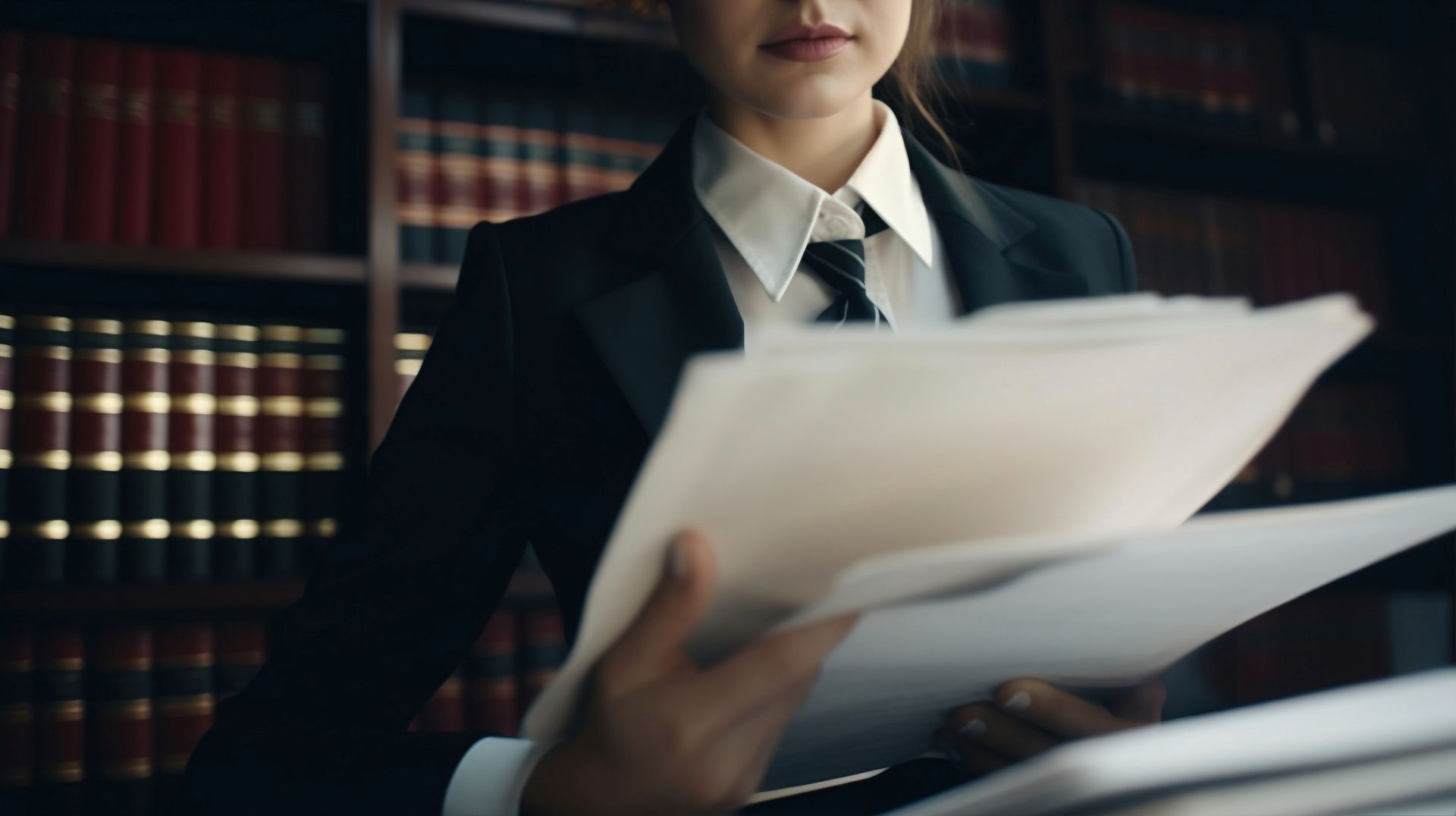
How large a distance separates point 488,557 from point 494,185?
2.63 ft

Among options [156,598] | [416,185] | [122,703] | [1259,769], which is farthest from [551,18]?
[1259,769]

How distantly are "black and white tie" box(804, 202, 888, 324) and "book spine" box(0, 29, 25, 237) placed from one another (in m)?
1.02

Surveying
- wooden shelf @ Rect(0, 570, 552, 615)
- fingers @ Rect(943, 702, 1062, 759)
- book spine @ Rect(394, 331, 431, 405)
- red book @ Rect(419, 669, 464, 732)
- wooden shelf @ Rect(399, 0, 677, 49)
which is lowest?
red book @ Rect(419, 669, 464, 732)

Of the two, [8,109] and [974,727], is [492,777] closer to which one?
[974,727]

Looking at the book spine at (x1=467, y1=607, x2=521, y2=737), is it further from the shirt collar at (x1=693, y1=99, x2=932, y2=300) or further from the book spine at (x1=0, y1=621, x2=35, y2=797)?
the shirt collar at (x1=693, y1=99, x2=932, y2=300)

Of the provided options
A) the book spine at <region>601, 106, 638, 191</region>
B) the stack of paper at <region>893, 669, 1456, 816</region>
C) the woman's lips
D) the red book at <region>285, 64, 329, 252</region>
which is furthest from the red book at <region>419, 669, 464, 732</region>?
the stack of paper at <region>893, 669, 1456, 816</region>

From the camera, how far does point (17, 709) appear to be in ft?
3.96

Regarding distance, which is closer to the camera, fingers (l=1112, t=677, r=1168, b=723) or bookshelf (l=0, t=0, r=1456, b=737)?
fingers (l=1112, t=677, r=1168, b=723)

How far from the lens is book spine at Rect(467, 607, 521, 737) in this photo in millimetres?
1391

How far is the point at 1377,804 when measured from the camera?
296 mm

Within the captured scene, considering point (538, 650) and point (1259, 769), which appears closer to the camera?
point (1259, 769)

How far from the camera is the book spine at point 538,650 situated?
1418 millimetres

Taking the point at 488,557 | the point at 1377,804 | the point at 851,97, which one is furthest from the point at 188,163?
the point at 1377,804

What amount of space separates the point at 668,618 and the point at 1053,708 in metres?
0.19
